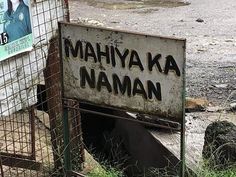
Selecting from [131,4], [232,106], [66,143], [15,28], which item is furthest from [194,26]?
[15,28]

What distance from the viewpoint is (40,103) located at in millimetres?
4391

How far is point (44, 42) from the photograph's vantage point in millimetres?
4164

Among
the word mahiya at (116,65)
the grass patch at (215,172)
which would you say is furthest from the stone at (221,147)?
the word mahiya at (116,65)

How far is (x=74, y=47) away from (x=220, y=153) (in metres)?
1.34

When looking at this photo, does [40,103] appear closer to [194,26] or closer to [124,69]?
[124,69]

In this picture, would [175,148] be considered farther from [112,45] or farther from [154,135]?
[112,45]

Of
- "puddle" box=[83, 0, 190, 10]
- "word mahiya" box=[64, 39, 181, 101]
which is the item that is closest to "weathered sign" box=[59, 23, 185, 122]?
"word mahiya" box=[64, 39, 181, 101]

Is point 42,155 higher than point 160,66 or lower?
lower

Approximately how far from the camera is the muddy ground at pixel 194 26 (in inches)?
255

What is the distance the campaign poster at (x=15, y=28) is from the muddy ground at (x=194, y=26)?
8.43 feet

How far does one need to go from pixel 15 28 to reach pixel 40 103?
827 mm

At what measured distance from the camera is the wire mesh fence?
155 inches

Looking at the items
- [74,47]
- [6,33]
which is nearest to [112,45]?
[74,47]

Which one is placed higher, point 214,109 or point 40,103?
point 40,103
